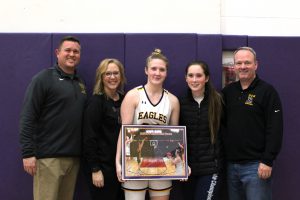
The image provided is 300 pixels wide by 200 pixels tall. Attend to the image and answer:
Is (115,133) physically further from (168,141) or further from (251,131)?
(251,131)

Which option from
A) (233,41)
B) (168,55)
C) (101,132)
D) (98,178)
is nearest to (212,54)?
(233,41)

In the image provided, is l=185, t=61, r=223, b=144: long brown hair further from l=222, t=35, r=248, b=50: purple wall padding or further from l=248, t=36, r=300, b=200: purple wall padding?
l=248, t=36, r=300, b=200: purple wall padding

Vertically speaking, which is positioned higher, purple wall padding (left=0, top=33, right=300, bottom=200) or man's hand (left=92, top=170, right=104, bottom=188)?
purple wall padding (left=0, top=33, right=300, bottom=200)

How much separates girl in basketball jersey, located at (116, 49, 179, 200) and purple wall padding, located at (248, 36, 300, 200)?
50.5 inches

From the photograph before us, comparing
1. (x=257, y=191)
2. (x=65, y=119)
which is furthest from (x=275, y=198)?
(x=65, y=119)

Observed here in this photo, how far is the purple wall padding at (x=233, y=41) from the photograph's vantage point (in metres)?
3.44

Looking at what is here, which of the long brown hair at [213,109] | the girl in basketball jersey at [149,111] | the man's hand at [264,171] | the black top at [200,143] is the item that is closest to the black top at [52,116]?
the girl in basketball jersey at [149,111]

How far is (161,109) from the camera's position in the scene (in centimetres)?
275

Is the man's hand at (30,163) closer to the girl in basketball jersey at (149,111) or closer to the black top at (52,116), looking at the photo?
the black top at (52,116)

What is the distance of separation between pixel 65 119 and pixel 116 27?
1.17m

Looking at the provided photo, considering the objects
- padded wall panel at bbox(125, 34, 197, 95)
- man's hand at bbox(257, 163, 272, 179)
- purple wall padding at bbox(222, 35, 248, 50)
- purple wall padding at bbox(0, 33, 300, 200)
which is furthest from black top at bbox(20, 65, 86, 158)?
purple wall padding at bbox(222, 35, 248, 50)

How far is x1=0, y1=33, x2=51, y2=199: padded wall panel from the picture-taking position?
3.26m

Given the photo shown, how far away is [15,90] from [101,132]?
44.6 inches

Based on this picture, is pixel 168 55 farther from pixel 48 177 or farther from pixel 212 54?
pixel 48 177
